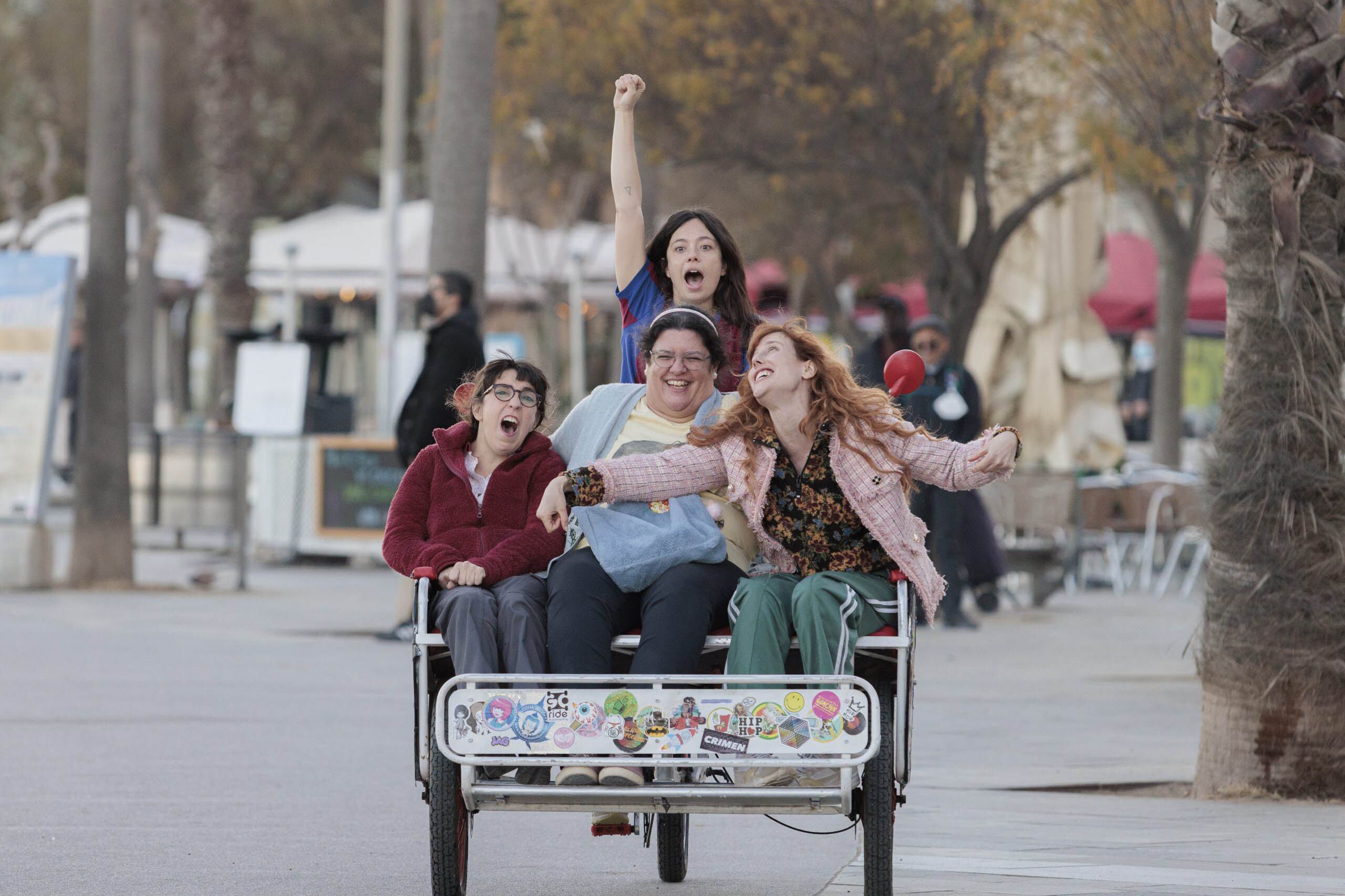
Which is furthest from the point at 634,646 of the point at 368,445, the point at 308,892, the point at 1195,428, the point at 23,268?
the point at 1195,428

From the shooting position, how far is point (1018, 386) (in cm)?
1823

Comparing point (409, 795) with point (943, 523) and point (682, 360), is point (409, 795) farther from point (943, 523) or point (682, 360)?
point (943, 523)

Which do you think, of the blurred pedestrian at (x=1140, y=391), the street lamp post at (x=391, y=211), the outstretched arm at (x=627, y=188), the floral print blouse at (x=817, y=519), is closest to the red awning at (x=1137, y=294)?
the blurred pedestrian at (x=1140, y=391)

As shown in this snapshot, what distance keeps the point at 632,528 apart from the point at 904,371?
0.80 metres

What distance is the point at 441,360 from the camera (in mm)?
11422

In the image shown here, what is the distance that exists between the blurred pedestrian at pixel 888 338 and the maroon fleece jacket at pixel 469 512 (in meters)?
7.31

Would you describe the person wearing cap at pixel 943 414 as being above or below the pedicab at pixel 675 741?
above

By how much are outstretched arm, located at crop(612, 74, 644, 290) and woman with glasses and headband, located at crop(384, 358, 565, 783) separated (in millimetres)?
786

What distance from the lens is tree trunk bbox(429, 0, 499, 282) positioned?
44.3ft

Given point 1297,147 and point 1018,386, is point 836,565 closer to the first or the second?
point 1297,147

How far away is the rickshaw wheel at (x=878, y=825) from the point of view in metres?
5.02

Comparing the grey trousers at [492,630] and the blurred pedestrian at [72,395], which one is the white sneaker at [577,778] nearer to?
the grey trousers at [492,630]

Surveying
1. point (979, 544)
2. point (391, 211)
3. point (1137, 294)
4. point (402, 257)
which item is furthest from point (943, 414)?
point (1137, 294)

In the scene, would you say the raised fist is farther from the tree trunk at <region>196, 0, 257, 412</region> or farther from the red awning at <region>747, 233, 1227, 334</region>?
the tree trunk at <region>196, 0, 257, 412</region>
